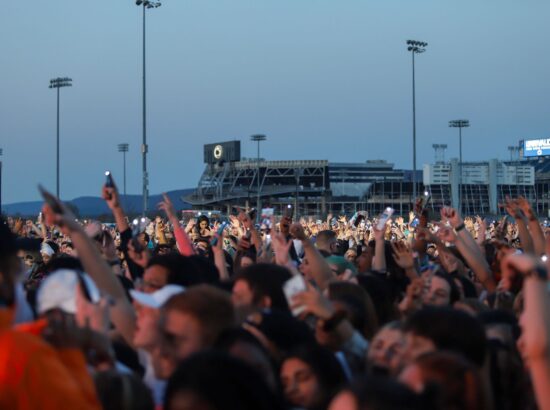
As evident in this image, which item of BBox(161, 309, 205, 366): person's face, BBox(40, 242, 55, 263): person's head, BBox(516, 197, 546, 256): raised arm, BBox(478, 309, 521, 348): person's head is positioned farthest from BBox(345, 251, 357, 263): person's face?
BBox(161, 309, 205, 366): person's face

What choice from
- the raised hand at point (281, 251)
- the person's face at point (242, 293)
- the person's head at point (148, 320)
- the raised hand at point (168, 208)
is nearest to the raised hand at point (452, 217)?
the raised hand at point (281, 251)

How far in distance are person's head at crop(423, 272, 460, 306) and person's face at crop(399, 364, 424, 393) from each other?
113 inches

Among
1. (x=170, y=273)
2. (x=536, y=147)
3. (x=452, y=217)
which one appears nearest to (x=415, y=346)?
(x=170, y=273)

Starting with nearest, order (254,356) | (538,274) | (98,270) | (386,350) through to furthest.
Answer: (538,274) < (254,356) < (386,350) < (98,270)

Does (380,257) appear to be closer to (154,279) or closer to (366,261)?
(366,261)

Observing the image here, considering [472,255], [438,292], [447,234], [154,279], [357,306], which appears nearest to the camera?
[357,306]

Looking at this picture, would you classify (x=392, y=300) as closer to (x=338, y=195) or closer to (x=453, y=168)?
(x=453, y=168)

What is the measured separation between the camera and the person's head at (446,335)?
4.39m

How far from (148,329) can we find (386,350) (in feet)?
3.65

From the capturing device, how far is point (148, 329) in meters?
4.48

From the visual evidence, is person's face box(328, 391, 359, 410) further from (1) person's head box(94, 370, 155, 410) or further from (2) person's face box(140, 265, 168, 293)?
(2) person's face box(140, 265, 168, 293)

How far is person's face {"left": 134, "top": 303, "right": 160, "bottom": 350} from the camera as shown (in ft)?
14.5

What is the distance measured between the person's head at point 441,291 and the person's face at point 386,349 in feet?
5.58

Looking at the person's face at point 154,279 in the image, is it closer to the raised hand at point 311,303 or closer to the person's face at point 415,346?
the raised hand at point 311,303
